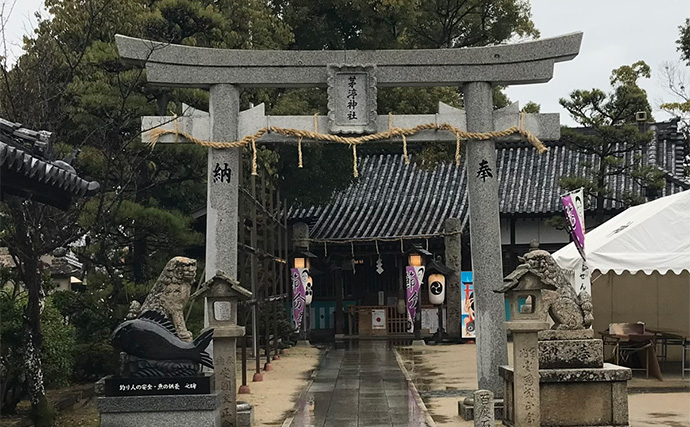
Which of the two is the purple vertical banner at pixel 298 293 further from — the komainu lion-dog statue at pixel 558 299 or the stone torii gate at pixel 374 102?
the komainu lion-dog statue at pixel 558 299

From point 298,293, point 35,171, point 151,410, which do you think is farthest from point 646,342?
point 35,171

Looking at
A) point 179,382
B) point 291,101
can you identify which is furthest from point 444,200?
point 179,382

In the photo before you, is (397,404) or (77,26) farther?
(77,26)

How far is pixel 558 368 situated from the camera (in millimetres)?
A: 11289

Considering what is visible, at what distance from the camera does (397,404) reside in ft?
46.7

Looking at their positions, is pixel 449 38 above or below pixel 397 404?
above

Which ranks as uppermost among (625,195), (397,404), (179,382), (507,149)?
(507,149)

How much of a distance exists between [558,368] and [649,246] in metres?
5.62

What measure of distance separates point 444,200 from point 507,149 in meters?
3.59

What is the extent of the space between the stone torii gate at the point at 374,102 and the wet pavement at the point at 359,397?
1625mm

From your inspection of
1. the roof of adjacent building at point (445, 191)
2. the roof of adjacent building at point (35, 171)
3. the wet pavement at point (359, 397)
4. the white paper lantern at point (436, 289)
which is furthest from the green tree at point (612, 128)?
the roof of adjacent building at point (35, 171)

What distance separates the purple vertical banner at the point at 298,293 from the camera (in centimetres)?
2642

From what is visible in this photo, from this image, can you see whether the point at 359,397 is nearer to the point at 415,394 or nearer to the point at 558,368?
the point at 415,394

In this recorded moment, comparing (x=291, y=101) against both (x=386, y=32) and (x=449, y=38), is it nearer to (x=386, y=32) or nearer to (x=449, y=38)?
(x=386, y=32)
